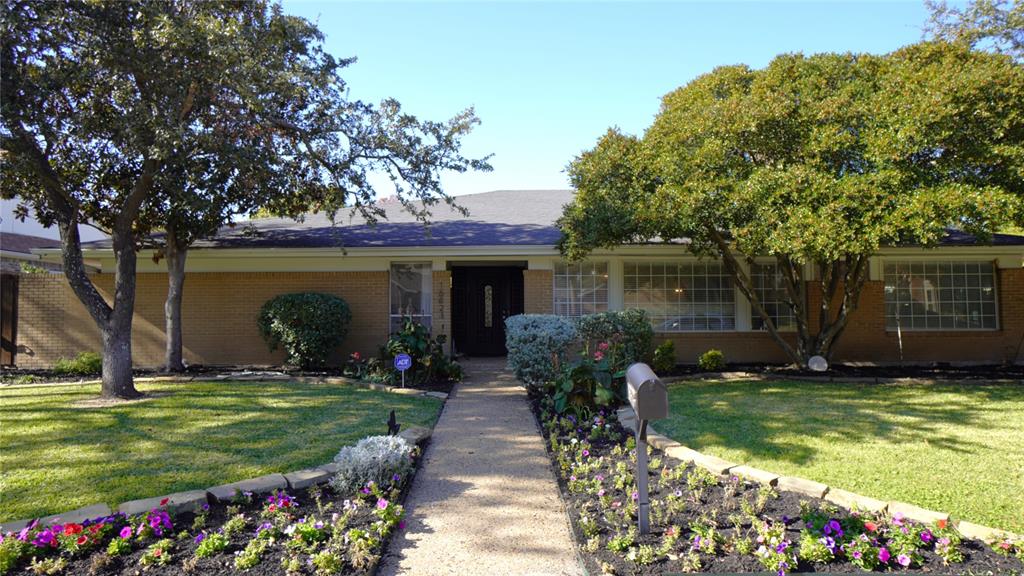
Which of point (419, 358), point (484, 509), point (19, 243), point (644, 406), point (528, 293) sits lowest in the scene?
point (484, 509)

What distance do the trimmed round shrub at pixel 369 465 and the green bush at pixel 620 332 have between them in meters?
4.90

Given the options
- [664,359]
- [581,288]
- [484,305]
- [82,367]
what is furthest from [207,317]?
[664,359]

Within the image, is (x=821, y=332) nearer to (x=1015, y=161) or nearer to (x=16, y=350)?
(x=1015, y=161)

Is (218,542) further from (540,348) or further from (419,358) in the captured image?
Result: (419,358)

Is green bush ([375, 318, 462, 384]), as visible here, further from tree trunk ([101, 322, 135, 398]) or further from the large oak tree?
tree trunk ([101, 322, 135, 398])

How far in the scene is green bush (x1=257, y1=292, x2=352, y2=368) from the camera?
1168cm

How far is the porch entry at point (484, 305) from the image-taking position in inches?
598

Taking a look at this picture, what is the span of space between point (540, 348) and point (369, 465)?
15.8ft

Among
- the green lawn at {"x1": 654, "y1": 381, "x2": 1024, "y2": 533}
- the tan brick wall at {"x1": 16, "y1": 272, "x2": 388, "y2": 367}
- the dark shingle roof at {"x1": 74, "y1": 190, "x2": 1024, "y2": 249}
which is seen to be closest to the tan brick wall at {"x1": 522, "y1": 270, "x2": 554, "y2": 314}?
the dark shingle roof at {"x1": 74, "y1": 190, "x2": 1024, "y2": 249}

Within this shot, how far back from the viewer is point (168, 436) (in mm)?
6637

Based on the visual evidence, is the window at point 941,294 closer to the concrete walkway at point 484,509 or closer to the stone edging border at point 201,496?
the concrete walkway at point 484,509

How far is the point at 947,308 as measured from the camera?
44.9 feet

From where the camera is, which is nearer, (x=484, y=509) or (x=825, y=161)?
(x=484, y=509)

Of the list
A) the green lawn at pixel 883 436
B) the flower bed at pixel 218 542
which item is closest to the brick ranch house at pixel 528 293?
the green lawn at pixel 883 436
